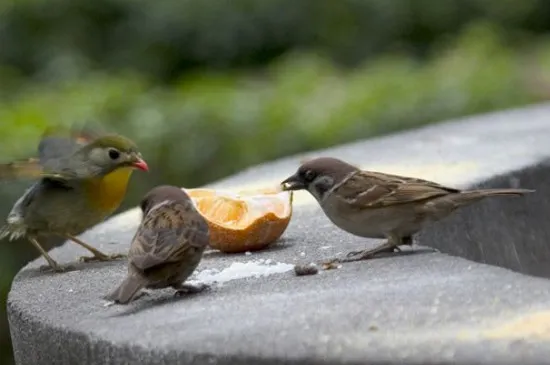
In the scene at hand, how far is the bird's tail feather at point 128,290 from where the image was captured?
3830mm

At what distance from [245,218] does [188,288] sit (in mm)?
758

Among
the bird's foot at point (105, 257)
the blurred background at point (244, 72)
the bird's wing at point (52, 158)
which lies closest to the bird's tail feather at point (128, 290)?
the bird's foot at point (105, 257)

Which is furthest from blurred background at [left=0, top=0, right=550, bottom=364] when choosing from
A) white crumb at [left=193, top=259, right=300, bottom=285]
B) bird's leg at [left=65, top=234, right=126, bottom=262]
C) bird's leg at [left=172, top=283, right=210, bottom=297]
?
bird's leg at [left=172, top=283, right=210, bottom=297]

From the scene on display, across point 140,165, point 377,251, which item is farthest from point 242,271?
point 140,165

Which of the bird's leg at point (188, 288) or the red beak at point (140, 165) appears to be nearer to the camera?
the bird's leg at point (188, 288)

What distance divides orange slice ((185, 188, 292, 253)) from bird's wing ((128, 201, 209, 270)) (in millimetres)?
430

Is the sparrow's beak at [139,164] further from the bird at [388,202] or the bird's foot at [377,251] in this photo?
the bird's foot at [377,251]

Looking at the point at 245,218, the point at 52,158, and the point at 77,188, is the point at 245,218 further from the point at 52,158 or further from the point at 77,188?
the point at 52,158

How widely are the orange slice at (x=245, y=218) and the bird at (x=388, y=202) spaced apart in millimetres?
120

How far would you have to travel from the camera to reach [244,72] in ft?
44.0

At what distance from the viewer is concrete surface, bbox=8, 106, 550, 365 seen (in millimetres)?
3098

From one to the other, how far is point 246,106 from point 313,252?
4227 millimetres

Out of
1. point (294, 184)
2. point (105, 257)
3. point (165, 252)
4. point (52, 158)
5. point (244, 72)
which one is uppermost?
point (244, 72)

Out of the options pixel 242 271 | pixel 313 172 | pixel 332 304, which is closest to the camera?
pixel 332 304
